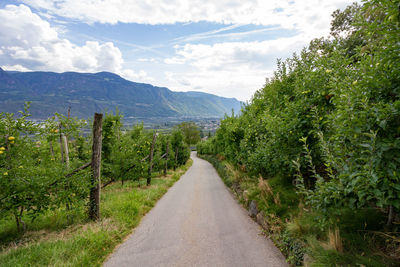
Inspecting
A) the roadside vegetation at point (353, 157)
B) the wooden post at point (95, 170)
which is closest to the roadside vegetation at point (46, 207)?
the wooden post at point (95, 170)

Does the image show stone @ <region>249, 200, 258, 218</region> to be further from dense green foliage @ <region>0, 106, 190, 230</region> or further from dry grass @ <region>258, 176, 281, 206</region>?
dense green foliage @ <region>0, 106, 190, 230</region>

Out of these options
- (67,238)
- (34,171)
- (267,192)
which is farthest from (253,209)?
(34,171)

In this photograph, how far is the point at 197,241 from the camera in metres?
4.98

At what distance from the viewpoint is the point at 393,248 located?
9.61 ft

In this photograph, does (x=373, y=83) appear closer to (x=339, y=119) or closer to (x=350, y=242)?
(x=339, y=119)

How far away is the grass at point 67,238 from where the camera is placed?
3670mm

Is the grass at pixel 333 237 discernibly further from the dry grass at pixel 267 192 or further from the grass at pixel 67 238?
the grass at pixel 67 238

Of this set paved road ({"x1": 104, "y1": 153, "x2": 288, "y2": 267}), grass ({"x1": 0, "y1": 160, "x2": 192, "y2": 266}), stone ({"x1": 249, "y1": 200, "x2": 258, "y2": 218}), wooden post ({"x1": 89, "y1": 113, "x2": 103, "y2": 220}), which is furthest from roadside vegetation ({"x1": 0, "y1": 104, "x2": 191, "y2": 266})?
stone ({"x1": 249, "y1": 200, "x2": 258, "y2": 218})

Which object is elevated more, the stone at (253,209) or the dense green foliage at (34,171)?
the dense green foliage at (34,171)

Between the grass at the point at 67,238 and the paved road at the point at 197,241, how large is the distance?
34cm

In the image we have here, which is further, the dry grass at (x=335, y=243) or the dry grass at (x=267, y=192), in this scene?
the dry grass at (x=267, y=192)

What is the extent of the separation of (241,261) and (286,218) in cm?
169

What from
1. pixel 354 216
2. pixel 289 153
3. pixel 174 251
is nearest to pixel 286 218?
pixel 354 216

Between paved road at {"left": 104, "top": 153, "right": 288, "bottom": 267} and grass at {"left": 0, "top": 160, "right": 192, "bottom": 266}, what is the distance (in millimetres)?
339
